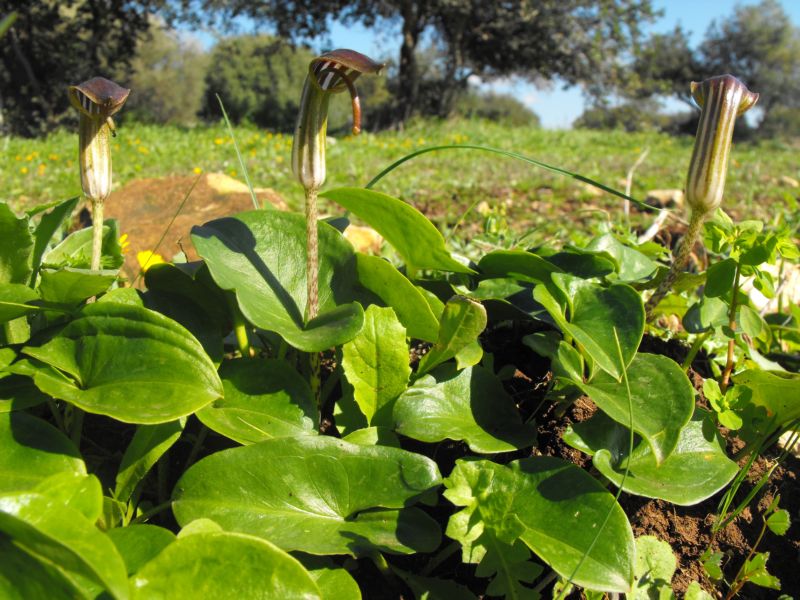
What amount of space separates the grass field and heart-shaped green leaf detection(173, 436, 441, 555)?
210 centimetres

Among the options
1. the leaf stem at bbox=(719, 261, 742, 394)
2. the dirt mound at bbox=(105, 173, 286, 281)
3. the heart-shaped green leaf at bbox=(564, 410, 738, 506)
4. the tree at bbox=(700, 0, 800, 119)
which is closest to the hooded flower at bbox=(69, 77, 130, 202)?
the heart-shaped green leaf at bbox=(564, 410, 738, 506)

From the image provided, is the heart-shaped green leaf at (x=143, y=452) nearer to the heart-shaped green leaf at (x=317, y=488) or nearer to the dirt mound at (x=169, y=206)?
the heart-shaped green leaf at (x=317, y=488)

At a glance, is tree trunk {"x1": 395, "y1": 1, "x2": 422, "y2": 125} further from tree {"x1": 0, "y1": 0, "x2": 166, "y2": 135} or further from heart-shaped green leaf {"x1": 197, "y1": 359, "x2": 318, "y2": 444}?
heart-shaped green leaf {"x1": 197, "y1": 359, "x2": 318, "y2": 444}

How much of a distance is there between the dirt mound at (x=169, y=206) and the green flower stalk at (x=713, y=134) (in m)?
2.07

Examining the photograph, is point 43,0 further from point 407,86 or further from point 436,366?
point 436,366

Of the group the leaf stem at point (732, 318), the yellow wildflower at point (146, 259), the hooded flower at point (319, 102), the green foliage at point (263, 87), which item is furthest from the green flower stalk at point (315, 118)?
the green foliage at point (263, 87)

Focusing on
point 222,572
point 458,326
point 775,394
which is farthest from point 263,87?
point 222,572

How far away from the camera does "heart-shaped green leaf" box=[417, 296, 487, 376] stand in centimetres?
102

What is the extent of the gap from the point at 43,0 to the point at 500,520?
17.0 m

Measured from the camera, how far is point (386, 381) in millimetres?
1091

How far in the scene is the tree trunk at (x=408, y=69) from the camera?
15570 millimetres

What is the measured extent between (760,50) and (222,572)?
117 feet

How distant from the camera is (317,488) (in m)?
0.92

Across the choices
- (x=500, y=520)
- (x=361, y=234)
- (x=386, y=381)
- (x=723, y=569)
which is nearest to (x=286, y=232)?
(x=386, y=381)
